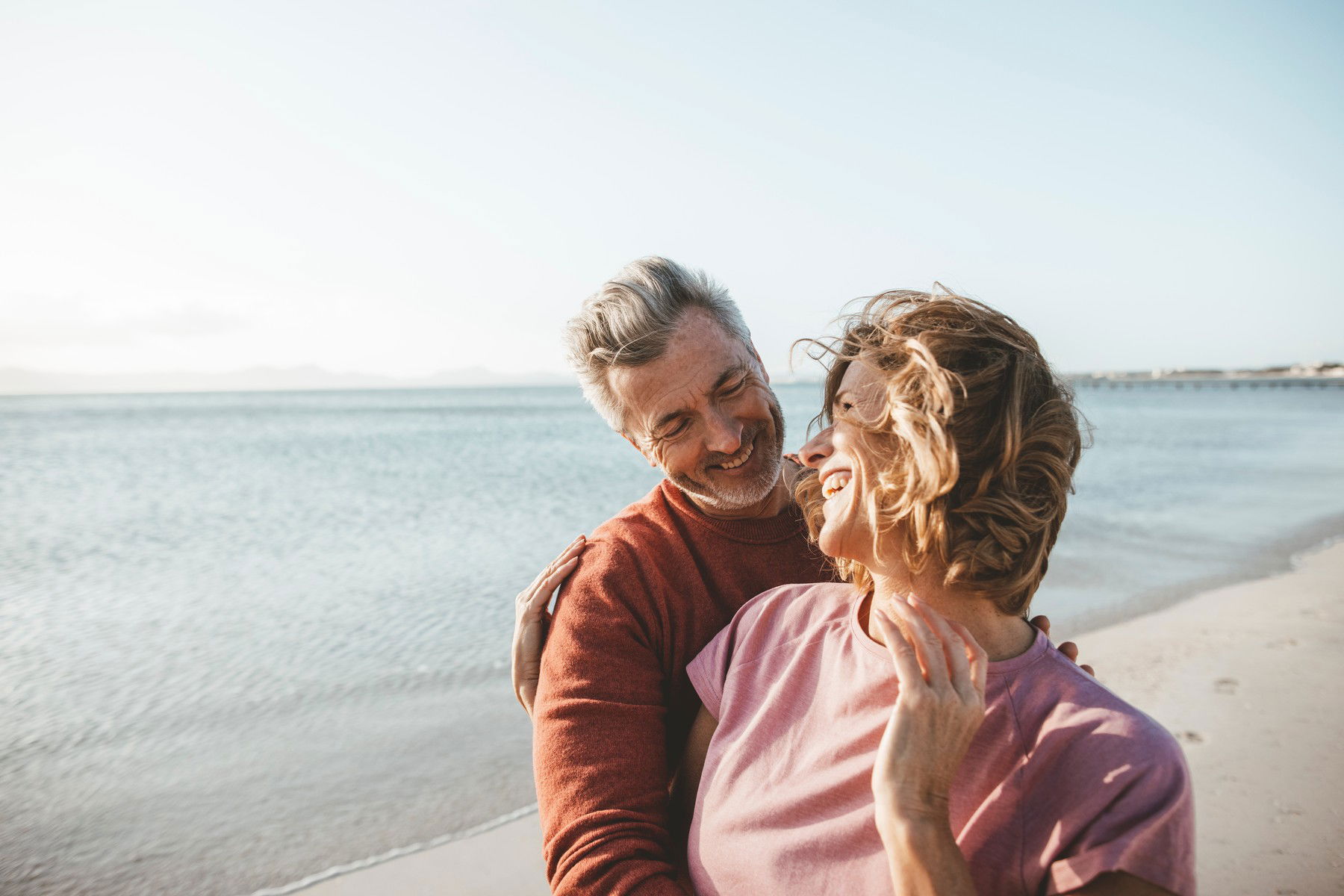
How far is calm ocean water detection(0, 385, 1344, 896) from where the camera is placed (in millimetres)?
4598

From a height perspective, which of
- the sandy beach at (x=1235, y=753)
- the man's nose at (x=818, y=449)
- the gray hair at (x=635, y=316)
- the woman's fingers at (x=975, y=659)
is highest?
the gray hair at (x=635, y=316)

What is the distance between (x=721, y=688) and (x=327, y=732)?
4700 millimetres

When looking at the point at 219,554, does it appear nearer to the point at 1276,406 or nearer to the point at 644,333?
the point at 644,333

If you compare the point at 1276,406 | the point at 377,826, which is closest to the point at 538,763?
the point at 377,826

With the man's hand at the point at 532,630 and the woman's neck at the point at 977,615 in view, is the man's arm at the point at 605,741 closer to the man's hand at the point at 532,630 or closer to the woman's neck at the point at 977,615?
the man's hand at the point at 532,630

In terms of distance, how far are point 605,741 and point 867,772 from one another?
73 centimetres

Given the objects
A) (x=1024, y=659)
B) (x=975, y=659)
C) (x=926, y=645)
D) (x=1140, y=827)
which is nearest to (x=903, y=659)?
(x=926, y=645)

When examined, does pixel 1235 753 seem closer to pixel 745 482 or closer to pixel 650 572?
pixel 745 482

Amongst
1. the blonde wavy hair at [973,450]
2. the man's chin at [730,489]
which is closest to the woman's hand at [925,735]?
the blonde wavy hair at [973,450]

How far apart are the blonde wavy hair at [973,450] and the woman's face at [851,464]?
0.08 ft

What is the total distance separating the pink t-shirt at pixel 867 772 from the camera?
4.08 ft

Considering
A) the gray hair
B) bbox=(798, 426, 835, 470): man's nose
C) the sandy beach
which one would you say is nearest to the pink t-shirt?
bbox=(798, 426, 835, 470): man's nose

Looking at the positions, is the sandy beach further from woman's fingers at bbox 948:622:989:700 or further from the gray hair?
woman's fingers at bbox 948:622:989:700

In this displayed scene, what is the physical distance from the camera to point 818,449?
185 centimetres
